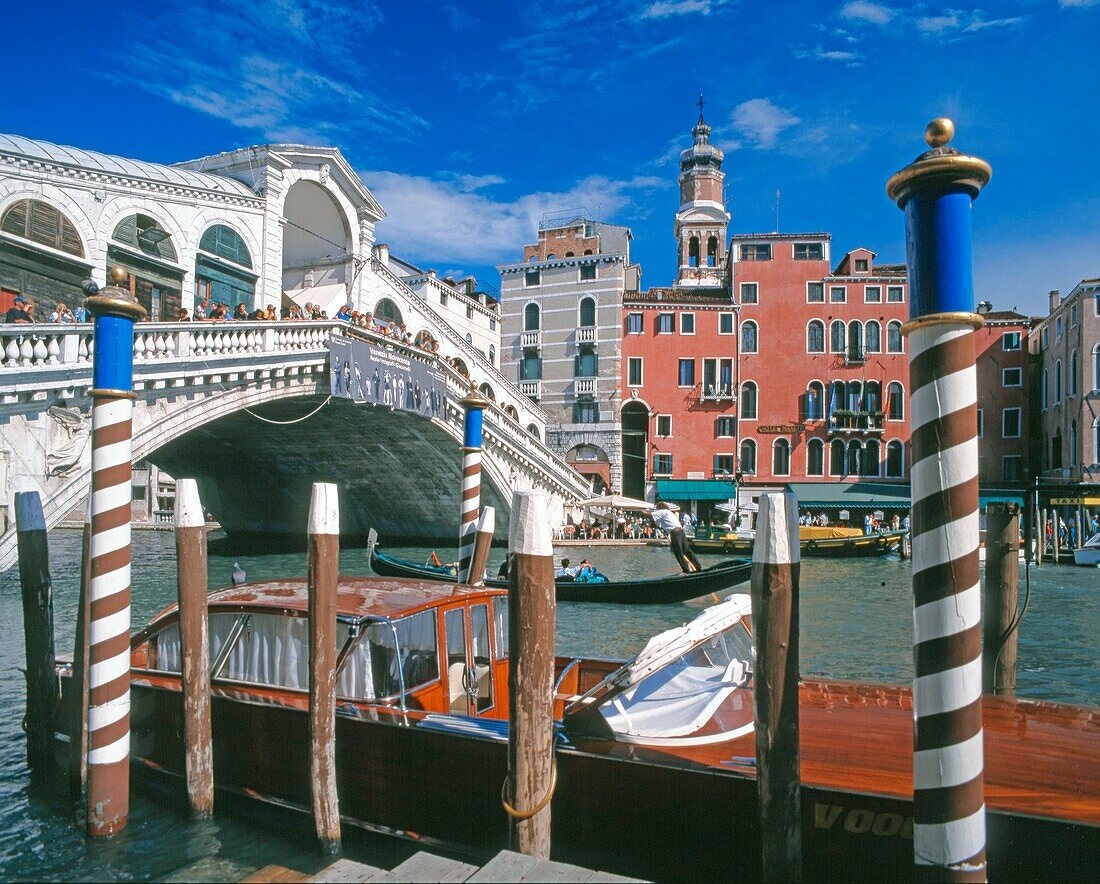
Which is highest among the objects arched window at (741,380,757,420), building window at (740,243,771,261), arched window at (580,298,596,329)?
building window at (740,243,771,261)

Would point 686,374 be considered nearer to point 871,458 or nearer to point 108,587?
point 871,458

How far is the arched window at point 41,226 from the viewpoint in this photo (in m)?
11.2

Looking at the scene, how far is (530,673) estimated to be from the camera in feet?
9.95

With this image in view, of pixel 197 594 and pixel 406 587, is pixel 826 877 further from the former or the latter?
pixel 197 594

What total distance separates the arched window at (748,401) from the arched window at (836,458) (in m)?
2.69

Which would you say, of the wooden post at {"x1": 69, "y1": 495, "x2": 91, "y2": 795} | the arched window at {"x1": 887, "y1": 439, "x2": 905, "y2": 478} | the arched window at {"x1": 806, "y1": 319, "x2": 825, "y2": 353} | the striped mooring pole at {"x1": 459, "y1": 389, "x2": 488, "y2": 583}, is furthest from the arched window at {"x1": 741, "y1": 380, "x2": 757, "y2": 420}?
the wooden post at {"x1": 69, "y1": 495, "x2": 91, "y2": 795}

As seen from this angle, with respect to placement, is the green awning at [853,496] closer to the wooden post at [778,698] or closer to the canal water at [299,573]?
the canal water at [299,573]

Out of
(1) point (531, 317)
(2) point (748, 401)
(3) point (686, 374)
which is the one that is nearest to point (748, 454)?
(2) point (748, 401)

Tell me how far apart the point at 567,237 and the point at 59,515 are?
24066mm

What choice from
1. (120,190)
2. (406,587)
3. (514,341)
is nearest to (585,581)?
(406,587)

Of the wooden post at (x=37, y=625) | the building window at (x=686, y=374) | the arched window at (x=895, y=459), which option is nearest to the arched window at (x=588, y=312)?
the building window at (x=686, y=374)

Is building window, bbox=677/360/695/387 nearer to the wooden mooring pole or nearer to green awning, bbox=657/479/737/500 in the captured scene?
green awning, bbox=657/479/737/500

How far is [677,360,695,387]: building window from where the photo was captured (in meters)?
27.5

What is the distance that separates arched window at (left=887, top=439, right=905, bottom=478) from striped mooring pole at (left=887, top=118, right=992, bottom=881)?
1035 inches
